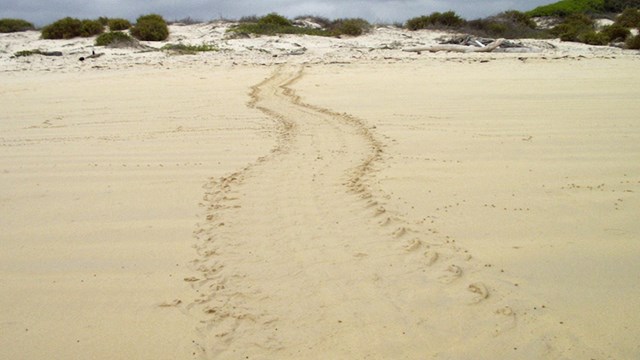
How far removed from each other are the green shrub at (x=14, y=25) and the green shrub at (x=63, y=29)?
2.17m

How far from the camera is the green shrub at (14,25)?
19031mm

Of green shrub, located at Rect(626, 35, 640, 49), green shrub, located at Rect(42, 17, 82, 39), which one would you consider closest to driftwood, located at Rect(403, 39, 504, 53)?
green shrub, located at Rect(626, 35, 640, 49)

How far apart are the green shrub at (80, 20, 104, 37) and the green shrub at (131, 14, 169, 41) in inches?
56.2

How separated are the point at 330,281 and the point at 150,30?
56.5ft

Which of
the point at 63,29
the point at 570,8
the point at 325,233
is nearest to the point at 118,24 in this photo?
the point at 63,29

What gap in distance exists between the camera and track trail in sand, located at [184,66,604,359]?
1.87 m

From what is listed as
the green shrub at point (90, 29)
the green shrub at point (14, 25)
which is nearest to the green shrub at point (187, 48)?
the green shrub at point (90, 29)

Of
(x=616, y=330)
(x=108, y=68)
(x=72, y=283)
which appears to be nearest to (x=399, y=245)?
(x=616, y=330)

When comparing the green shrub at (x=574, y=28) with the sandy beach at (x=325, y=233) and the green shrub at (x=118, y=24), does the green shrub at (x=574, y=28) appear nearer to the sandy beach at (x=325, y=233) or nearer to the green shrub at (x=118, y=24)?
the sandy beach at (x=325, y=233)

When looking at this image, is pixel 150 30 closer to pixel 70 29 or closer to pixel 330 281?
pixel 70 29

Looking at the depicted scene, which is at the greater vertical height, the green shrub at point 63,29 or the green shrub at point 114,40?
the green shrub at point 63,29

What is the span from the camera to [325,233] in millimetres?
2725

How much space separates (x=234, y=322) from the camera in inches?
78.6

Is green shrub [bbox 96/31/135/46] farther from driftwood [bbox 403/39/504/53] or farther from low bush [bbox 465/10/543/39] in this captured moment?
low bush [bbox 465/10/543/39]
